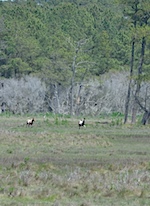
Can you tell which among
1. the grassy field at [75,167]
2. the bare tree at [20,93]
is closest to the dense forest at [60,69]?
the bare tree at [20,93]

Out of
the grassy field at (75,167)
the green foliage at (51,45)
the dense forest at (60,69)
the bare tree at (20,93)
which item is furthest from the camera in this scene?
the green foliage at (51,45)

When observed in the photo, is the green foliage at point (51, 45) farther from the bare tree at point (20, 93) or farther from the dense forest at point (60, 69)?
the bare tree at point (20, 93)

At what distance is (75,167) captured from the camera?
16.9 meters

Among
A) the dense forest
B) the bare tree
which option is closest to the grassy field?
the dense forest

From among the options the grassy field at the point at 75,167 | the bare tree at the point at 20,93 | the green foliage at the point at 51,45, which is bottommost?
the grassy field at the point at 75,167

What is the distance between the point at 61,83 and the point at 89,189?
39838mm

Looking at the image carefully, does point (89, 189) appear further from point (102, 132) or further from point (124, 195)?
point (102, 132)

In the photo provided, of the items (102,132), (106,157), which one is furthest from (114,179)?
(102,132)

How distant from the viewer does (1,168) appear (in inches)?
639

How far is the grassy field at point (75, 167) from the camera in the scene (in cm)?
1230

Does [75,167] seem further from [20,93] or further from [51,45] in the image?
[51,45]

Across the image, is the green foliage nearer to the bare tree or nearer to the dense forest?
the dense forest

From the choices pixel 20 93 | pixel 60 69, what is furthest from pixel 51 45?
pixel 20 93

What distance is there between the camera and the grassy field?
40.4 ft
